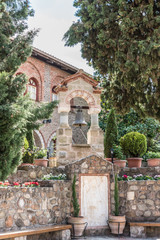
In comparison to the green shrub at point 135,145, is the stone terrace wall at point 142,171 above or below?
below

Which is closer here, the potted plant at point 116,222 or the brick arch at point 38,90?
the potted plant at point 116,222

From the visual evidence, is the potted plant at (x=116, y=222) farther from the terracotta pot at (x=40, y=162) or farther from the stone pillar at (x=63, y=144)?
the terracotta pot at (x=40, y=162)

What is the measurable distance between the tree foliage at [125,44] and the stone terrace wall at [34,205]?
130 inches

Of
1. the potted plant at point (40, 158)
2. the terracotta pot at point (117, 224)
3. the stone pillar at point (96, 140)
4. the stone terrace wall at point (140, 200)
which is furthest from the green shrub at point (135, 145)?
the terracotta pot at point (117, 224)

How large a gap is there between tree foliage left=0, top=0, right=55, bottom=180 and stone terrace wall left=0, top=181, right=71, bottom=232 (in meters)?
0.74

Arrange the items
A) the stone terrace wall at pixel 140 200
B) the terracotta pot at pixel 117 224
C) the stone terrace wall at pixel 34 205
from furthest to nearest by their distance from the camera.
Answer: the stone terrace wall at pixel 140 200 < the terracotta pot at pixel 117 224 < the stone terrace wall at pixel 34 205

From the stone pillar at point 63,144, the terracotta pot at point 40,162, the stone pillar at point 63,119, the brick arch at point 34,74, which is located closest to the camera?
the stone pillar at point 63,144

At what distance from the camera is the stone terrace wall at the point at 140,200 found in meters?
8.07

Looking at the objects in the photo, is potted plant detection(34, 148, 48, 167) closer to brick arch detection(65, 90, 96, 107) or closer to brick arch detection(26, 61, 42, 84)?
brick arch detection(65, 90, 96, 107)

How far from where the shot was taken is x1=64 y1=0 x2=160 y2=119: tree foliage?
280 inches

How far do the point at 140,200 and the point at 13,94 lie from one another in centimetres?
444

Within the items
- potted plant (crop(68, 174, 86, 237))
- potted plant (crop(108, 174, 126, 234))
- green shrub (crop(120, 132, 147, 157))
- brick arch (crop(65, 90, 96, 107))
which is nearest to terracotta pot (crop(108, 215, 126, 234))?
potted plant (crop(108, 174, 126, 234))

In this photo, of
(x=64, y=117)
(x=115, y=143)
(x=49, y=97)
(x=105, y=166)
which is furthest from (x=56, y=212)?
(x=49, y=97)

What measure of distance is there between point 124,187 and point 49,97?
10.3m
